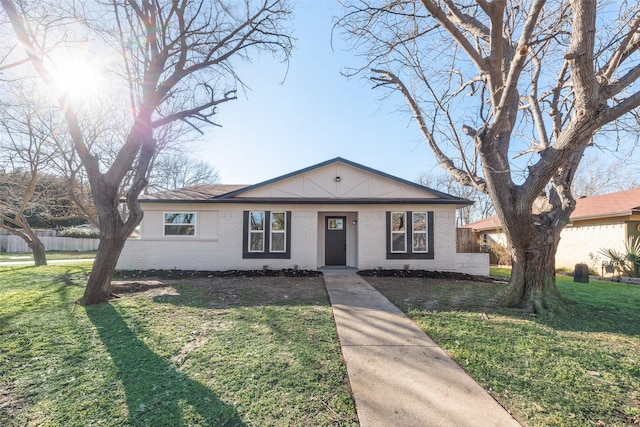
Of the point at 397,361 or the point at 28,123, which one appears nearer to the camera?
the point at 397,361

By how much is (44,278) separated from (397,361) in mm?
11187

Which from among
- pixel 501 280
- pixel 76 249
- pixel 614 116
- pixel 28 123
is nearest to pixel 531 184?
pixel 614 116

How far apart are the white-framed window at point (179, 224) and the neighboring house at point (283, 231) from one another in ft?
0.12

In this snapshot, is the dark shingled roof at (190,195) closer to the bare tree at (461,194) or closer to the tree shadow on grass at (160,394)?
the tree shadow on grass at (160,394)

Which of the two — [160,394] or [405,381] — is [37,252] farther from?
[405,381]

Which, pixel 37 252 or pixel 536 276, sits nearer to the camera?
pixel 536 276

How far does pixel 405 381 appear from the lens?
10.2 ft

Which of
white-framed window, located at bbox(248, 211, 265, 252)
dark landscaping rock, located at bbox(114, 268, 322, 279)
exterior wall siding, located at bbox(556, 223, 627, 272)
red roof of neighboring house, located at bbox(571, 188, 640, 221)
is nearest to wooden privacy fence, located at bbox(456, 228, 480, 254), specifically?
exterior wall siding, located at bbox(556, 223, 627, 272)

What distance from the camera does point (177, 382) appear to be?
305 cm

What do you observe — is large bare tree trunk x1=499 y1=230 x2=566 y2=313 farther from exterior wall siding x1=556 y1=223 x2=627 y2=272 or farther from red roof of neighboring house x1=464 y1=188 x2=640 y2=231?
exterior wall siding x1=556 y1=223 x2=627 y2=272

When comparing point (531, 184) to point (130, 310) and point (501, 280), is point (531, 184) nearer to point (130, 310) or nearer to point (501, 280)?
point (501, 280)

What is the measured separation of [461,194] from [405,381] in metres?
36.3

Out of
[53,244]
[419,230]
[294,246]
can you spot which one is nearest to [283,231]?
[294,246]

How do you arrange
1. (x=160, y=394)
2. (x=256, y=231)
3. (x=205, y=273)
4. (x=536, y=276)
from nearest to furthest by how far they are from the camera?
(x=160, y=394)
(x=536, y=276)
(x=205, y=273)
(x=256, y=231)
